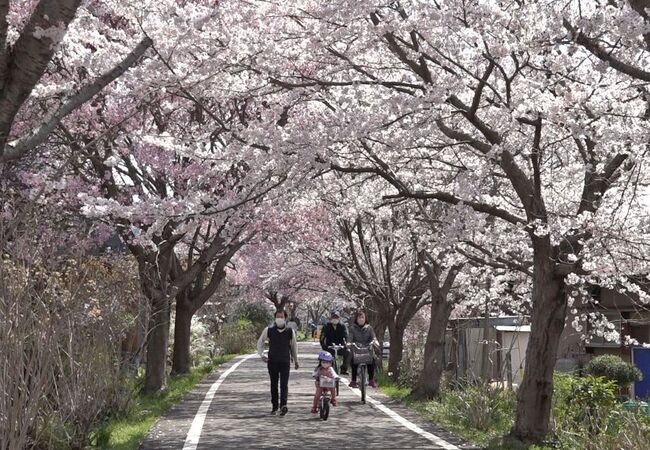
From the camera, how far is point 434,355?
19625 mm

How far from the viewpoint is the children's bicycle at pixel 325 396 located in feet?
49.3

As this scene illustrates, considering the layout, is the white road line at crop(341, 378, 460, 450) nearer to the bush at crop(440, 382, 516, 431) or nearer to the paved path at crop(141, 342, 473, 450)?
the paved path at crop(141, 342, 473, 450)

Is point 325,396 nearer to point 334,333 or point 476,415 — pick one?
point 476,415

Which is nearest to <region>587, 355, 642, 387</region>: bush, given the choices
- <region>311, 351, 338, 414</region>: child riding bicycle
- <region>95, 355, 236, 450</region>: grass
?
<region>311, 351, 338, 414</region>: child riding bicycle

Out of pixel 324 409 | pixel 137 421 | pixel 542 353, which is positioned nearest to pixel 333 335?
pixel 324 409

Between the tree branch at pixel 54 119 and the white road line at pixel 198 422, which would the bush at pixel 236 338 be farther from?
the tree branch at pixel 54 119

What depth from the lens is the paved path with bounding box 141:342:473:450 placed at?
12.1 meters

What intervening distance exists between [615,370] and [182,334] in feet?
40.8

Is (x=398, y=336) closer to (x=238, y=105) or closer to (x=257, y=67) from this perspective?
(x=238, y=105)

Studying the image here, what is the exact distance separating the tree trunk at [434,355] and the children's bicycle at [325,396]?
428cm

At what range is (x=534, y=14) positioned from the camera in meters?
9.23

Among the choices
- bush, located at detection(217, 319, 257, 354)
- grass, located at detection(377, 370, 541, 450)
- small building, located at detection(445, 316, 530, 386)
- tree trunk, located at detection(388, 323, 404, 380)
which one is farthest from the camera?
bush, located at detection(217, 319, 257, 354)

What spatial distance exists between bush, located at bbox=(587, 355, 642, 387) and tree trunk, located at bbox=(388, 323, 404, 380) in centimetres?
764

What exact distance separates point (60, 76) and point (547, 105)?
991 cm
